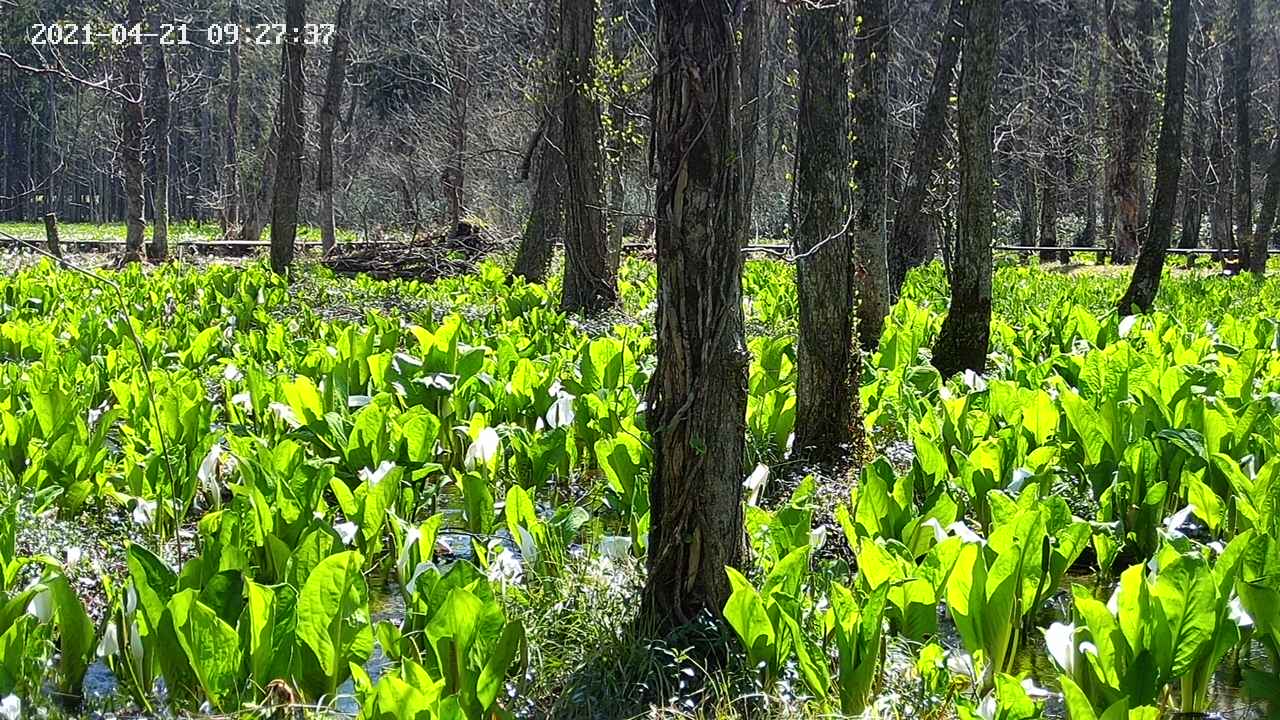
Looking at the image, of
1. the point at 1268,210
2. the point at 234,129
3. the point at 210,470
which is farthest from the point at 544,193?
the point at 234,129

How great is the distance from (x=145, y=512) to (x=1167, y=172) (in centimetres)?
870

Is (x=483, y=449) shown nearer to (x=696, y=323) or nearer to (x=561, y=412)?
(x=561, y=412)

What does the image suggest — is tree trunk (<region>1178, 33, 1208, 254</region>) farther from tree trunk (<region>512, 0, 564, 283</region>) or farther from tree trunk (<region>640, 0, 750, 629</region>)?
tree trunk (<region>640, 0, 750, 629</region>)

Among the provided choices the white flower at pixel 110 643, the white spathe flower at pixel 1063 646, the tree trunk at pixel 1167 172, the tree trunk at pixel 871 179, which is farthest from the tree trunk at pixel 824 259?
the tree trunk at pixel 1167 172

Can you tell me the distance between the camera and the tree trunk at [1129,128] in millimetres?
19234

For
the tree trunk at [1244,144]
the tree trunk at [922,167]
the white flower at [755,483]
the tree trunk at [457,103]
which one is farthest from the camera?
the tree trunk at [457,103]

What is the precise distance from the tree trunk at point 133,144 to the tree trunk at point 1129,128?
1525cm

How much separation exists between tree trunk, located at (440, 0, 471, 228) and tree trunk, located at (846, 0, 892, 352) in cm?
1057

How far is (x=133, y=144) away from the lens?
1667 centimetres

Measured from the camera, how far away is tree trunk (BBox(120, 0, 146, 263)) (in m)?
16.2

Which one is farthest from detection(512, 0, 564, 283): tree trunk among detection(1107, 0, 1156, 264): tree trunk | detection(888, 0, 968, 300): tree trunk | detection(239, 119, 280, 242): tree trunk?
detection(1107, 0, 1156, 264): tree trunk

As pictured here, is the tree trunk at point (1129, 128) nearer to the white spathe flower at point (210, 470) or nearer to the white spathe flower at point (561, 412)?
the white spathe flower at point (561, 412)

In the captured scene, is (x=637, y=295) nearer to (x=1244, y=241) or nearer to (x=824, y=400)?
(x=824, y=400)

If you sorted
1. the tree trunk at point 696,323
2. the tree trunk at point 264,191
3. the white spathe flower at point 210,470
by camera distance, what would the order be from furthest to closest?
the tree trunk at point 264,191, the white spathe flower at point 210,470, the tree trunk at point 696,323
